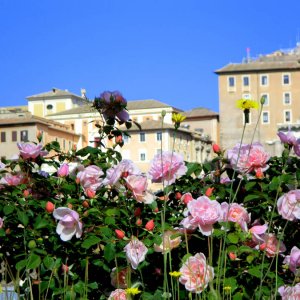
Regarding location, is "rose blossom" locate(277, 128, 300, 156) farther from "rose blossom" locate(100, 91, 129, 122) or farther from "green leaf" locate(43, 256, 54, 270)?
"green leaf" locate(43, 256, 54, 270)

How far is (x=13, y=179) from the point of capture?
3.31 metres

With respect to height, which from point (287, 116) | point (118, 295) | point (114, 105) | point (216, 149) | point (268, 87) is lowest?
point (118, 295)

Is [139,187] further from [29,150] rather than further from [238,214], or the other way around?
[29,150]

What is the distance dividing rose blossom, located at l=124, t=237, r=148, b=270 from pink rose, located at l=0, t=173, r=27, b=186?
2.18ft

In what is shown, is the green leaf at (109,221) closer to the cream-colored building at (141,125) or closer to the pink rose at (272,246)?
the pink rose at (272,246)

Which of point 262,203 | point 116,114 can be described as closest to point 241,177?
point 262,203

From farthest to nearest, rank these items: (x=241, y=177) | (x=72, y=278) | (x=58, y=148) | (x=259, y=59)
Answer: (x=259, y=59) → (x=58, y=148) → (x=241, y=177) → (x=72, y=278)

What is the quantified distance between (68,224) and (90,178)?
37 centimetres

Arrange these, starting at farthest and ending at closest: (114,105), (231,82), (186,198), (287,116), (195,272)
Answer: (231,82) < (287,116) < (114,105) < (186,198) < (195,272)

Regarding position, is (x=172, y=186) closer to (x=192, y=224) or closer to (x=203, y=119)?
(x=192, y=224)

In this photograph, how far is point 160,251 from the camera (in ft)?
9.49

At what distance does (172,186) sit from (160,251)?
43 centimetres

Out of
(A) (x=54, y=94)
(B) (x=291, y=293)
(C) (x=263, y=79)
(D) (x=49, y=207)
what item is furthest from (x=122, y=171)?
(A) (x=54, y=94)

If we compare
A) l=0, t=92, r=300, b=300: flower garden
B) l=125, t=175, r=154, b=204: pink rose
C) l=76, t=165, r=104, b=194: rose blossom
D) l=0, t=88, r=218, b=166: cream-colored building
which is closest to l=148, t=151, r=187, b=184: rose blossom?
l=0, t=92, r=300, b=300: flower garden
